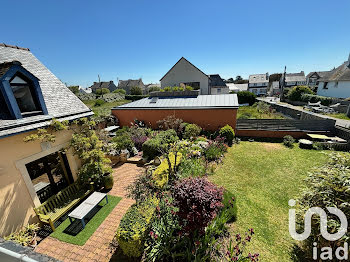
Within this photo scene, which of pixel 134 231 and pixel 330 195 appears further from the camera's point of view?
pixel 134 231

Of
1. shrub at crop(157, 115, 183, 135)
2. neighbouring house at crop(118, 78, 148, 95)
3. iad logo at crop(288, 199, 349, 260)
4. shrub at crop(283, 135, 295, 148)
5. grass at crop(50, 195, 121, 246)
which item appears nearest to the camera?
iad logo at crop(288, 199, 349, 260)

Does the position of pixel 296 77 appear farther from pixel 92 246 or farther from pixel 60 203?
pixel 60 203

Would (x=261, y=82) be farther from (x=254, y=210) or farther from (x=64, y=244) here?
(x=64, y=244)

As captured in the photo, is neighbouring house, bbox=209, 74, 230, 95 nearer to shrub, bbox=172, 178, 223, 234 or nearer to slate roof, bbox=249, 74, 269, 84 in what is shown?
shrub, bbox=172, 178, 223, 234

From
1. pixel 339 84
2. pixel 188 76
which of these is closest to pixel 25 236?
pixel 188 76

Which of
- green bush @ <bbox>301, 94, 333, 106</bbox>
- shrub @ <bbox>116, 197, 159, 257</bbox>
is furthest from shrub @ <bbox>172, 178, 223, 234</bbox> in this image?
green bush @ <bbox>301, 94, 333, 106</bbox>

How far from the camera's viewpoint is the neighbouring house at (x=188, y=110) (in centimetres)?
1433

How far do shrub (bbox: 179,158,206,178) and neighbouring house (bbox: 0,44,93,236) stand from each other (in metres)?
5.46

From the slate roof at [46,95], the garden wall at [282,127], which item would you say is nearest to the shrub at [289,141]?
the garden wall at [282,127]

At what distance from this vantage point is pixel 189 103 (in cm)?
1572

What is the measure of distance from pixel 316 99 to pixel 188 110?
2918 cm

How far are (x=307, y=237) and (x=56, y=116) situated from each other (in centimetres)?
1014

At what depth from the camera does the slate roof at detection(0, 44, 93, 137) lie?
5.63m

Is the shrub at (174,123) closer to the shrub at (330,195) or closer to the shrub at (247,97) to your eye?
the shrub at (330,195)
